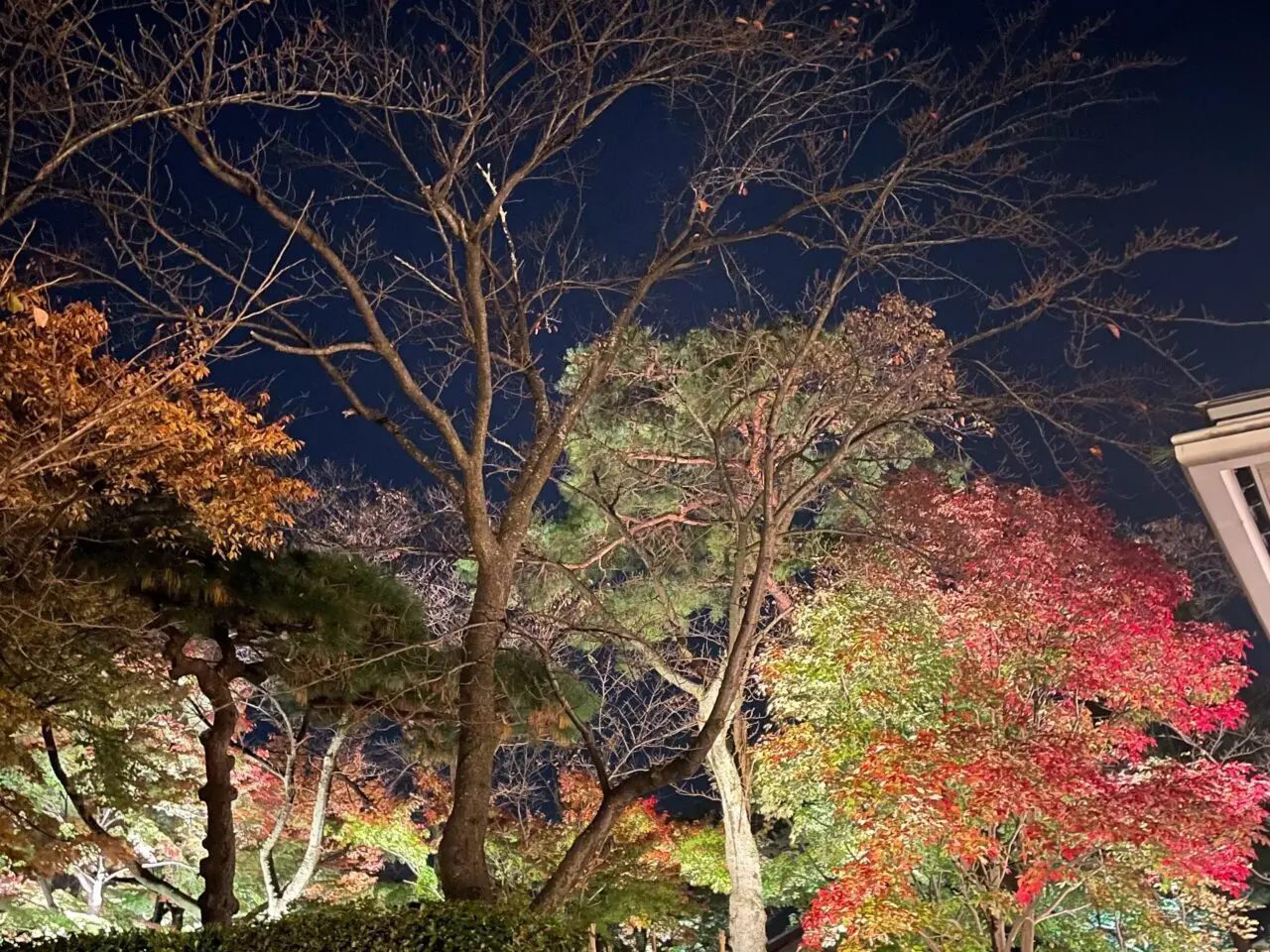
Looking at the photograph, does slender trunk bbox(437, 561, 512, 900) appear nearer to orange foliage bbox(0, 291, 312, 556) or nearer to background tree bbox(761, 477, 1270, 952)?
orange foliage bbox(0, 291, 312, 556)

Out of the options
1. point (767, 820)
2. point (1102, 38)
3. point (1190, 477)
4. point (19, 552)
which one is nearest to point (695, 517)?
point (767, 820)

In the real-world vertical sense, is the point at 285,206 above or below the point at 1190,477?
above

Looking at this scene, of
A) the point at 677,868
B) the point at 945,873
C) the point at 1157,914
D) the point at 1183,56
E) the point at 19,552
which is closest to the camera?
the point at 19,552

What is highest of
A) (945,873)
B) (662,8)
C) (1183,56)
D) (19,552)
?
(662,8)

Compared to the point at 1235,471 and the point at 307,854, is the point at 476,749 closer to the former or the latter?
the point at 1235,471

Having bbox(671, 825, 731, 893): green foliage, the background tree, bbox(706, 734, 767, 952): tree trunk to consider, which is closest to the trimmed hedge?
the background tree

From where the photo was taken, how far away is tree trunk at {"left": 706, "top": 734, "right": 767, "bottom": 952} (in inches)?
427

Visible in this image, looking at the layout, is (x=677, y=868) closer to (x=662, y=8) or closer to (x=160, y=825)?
(x=160, y=825)

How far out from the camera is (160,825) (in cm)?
1280

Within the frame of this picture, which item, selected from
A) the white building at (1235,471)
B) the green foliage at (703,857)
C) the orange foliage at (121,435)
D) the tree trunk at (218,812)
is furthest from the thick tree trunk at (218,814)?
the green foliage at (703,857)

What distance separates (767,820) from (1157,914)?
17.4ft

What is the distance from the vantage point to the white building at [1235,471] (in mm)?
3361

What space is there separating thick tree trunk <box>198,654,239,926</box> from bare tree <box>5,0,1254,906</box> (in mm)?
2286

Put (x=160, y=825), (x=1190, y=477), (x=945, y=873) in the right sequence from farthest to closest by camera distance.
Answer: (x=160, y=825)
(x=945, y=873)
(x=1190, y=477)
